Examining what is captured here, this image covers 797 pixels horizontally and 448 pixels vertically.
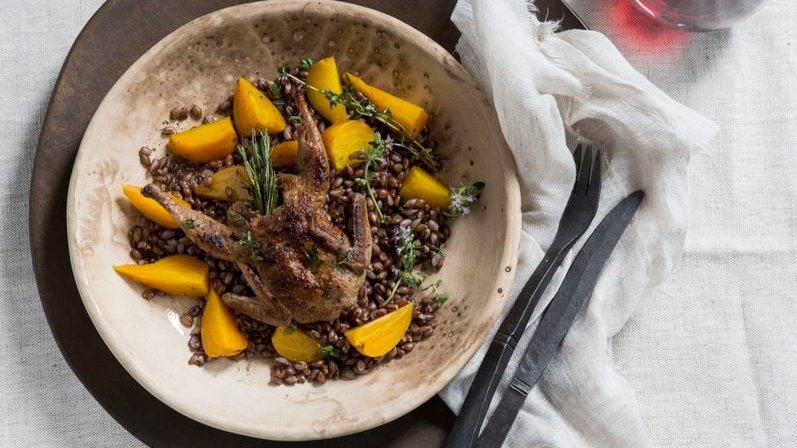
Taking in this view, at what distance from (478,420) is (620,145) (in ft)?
3.58

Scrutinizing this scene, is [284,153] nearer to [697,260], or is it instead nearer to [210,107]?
[210,107]

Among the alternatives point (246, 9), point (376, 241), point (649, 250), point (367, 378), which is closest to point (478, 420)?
point (367, 378)

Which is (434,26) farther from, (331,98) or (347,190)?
(347,190)

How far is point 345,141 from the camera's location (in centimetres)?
270

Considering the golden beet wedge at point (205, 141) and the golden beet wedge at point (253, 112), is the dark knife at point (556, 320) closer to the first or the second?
the golden beet wedge at point (253, 112)

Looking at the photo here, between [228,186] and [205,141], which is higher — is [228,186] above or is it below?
below

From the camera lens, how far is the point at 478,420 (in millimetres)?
2672

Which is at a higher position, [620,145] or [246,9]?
[246,9]

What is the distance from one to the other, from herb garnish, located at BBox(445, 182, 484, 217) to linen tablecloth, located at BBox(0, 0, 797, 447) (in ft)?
2.56

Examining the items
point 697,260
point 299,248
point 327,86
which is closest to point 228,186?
point 299,248

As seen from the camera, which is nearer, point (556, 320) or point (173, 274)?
point (173, 274)

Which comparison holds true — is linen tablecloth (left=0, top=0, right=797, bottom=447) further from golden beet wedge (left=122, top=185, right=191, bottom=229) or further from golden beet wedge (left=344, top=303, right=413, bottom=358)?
golden beet wedge (left=344, top=303, right=413, bottom=358)

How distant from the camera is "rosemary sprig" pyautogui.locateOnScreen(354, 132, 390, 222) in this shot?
2656mm

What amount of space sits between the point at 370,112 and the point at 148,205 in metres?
0.80
